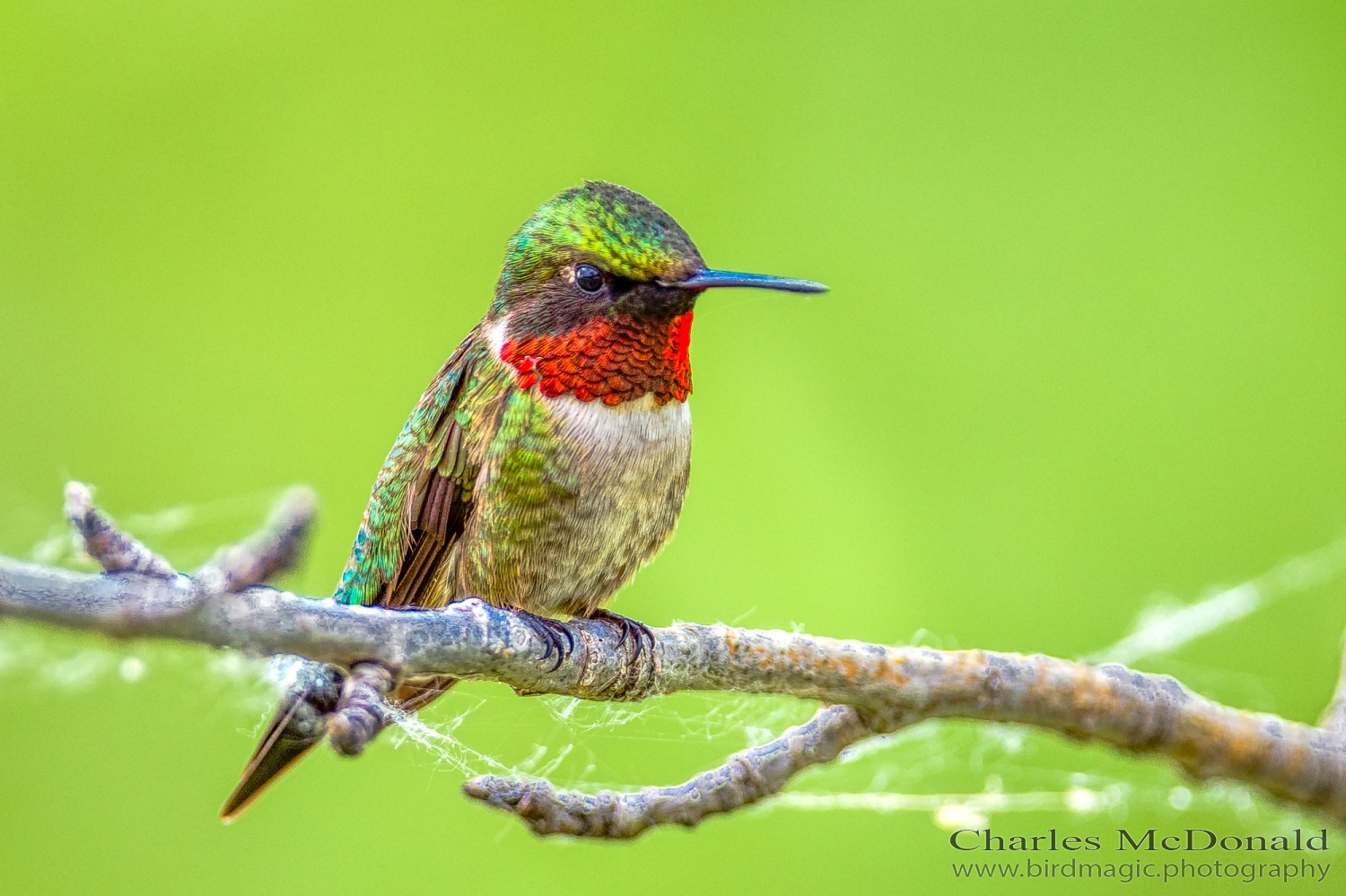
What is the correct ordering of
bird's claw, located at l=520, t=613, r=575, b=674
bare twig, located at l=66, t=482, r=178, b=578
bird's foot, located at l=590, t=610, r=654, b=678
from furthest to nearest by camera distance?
bird's foot, located at l=590, t=610, r=654, b=678 → bird's claw, located at l=520, t=613, r=575, b=674 → bare twig, located at l=66, t=482, r=178, b=578

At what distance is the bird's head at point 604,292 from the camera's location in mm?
1886

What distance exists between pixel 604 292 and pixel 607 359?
11 centimetres

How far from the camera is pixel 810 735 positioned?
1.73 m

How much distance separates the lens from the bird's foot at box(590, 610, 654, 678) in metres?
1.80

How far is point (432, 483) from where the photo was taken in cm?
210

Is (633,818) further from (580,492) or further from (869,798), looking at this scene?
(869,798)

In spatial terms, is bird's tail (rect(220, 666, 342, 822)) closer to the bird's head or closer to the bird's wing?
the bird's wing

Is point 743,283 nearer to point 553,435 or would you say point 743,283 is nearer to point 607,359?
point 607,359

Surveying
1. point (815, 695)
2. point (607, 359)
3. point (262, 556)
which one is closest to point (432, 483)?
point (607, 359)

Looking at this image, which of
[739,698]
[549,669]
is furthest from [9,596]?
[739,698]

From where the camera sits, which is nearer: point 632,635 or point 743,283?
point 743,283

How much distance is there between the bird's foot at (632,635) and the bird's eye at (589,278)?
57 centimetres

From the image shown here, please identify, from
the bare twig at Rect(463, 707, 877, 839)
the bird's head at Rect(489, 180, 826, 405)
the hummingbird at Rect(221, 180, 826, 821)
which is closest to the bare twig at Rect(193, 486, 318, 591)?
the bare twig at Rect(463, 707, 877, 839)

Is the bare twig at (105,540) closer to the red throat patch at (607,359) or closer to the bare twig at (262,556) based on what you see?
the bare twig at (262,556)
